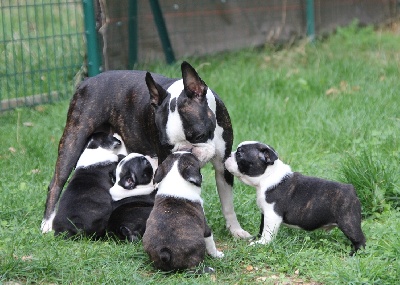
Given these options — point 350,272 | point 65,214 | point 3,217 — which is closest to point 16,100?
point 3,217

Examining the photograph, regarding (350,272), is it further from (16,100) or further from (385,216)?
(16,100)

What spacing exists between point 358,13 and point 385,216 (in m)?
9.25

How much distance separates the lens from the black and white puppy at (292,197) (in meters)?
5.28

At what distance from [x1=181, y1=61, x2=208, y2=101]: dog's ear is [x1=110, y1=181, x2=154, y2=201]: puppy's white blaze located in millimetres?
834

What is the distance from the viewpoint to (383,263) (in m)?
4.81

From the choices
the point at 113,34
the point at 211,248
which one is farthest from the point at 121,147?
the point at 113,34

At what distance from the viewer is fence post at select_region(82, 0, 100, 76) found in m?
9.20

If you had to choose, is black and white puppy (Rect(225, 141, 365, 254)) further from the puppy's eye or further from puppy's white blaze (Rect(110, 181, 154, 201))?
puppy's white blaze (Rect(110, 181, 154, 201))

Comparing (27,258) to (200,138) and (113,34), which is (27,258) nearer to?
(200,138)

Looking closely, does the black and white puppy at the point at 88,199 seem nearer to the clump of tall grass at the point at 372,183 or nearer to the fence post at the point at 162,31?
the clump of tall grass at the point at 372,183

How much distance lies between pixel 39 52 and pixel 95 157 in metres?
4.06

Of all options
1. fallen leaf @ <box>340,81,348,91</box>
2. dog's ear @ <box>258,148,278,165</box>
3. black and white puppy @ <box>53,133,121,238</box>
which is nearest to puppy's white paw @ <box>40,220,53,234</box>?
black and white puppy @ <box>53,133,121,238</box>

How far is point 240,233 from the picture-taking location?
19.3ft

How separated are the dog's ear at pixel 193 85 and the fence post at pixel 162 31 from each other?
5598mm
